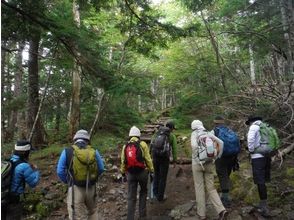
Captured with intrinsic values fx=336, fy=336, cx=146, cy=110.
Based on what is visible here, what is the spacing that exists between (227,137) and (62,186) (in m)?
5.18

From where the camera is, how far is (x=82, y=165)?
18.3 ft

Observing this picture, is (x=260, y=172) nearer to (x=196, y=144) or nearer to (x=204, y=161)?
(x=204, y=161)

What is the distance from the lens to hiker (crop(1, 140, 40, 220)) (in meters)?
5.18

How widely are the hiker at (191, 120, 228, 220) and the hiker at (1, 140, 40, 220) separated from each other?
3081mm

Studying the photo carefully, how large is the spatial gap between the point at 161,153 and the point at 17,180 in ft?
10.7

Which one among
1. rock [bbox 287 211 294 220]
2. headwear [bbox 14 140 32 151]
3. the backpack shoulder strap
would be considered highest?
headwear [bbox 14 140 32 151]

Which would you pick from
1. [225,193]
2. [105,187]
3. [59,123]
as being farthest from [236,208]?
[59,123]

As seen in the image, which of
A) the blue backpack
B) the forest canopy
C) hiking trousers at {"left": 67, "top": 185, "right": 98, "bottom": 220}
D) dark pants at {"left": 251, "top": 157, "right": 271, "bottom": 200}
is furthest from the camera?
the forest canopy

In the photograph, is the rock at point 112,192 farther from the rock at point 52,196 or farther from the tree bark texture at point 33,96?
the tree bark texture at point 33,96

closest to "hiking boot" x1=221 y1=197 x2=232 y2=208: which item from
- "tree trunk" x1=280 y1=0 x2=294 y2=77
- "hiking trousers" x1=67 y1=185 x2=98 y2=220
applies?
"hiking trousers" x1=67 y1=185 x2=98 y2=220

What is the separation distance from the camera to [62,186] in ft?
32.0

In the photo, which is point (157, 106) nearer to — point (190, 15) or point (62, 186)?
point (190, 15)

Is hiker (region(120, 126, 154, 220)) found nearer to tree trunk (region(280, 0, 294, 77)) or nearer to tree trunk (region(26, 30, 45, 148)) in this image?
tree trunk (region(280, 0, 294, 77))

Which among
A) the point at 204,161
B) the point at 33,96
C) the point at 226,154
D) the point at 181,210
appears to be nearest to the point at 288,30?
the point at 226,154
